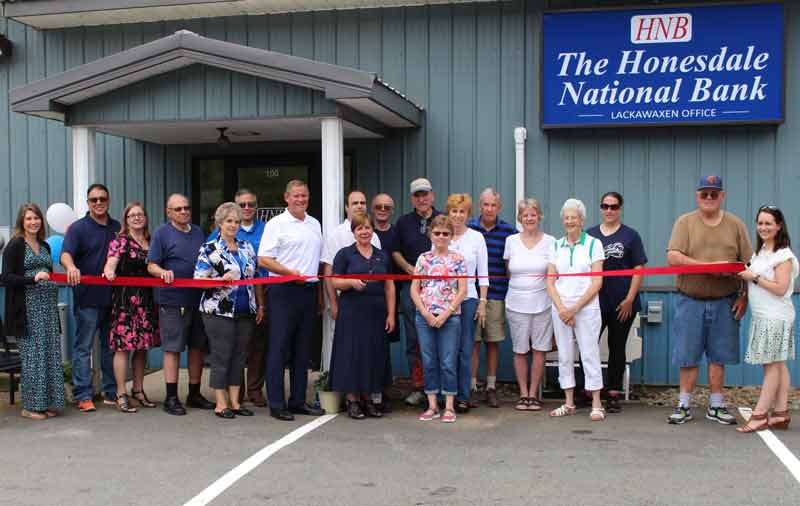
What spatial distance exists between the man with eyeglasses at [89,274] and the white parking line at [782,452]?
534 cm

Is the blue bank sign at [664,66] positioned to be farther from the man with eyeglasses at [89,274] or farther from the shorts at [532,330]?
the man with eyeglasses at [89,274]

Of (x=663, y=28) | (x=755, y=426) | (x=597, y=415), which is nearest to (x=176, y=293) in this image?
(x=597, y=415)

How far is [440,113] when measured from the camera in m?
9.19

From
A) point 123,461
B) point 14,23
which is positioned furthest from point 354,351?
point 14,23

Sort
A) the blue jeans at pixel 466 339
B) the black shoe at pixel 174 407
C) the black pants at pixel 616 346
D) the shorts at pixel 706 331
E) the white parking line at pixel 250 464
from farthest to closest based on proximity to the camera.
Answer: the black pants at pixel 616 346 → the black shoe at pixel 174 407 → the blue jeans at pixel 466 339 → the shorts at pixel 706 331 → the white parking line at pixel 250 464

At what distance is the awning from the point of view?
7.26 m

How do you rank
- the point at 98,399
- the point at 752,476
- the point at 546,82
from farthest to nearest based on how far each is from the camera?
the point at 546,82 → the point at 98,399 → the point at 752,476

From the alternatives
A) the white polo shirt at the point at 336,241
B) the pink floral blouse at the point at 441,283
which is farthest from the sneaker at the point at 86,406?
the pink floral blouse at the point at 441,283

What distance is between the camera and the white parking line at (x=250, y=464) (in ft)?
16.5

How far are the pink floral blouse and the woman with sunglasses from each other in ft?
4.25

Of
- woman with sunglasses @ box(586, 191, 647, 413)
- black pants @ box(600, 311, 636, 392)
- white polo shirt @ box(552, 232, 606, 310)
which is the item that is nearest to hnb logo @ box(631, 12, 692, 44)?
woman with sunglasses @ box(586, 191, 647, 413)

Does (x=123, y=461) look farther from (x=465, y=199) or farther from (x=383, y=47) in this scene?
(x=383, y=47)

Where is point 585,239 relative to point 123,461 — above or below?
above

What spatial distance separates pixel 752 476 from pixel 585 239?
7.55 feet
